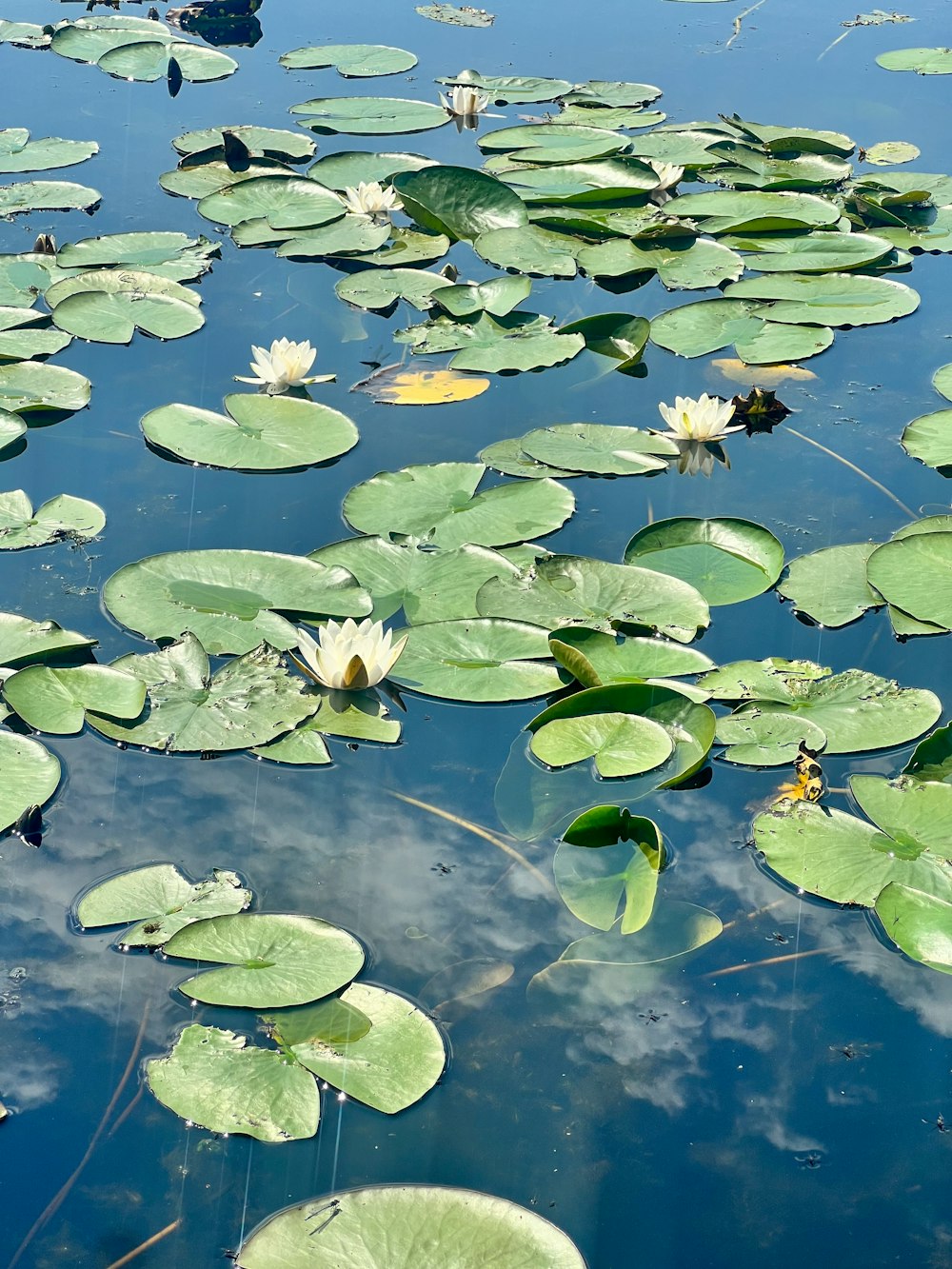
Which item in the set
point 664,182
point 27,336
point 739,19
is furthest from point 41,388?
point 739,19

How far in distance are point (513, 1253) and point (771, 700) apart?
1.50 m

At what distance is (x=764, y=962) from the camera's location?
242 cm

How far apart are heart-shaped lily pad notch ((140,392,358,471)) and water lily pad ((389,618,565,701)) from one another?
1.06 meters

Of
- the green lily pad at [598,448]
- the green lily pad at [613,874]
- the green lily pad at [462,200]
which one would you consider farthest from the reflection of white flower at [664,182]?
the green lily pad at [613,874]

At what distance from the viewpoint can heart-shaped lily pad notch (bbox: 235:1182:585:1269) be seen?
6.25 ft

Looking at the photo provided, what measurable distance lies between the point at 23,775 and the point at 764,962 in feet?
5.59

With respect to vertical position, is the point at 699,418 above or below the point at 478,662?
above

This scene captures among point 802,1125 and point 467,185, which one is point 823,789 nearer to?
point 802,1125

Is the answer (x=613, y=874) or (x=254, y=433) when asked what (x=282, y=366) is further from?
(x=613, y=874)

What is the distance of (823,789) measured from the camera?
2795 mm

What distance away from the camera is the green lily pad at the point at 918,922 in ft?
7.91

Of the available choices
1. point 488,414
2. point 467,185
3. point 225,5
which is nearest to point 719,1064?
point 488,414

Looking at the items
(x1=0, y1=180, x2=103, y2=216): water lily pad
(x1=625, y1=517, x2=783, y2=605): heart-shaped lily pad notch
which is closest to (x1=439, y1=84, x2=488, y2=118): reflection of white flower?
(x1=0, y1=180, x2=103, y2=216): water lily pad

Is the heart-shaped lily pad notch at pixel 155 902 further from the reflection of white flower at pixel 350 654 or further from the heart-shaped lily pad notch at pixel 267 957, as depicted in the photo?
the reflection of white flower at pixel 350 654
